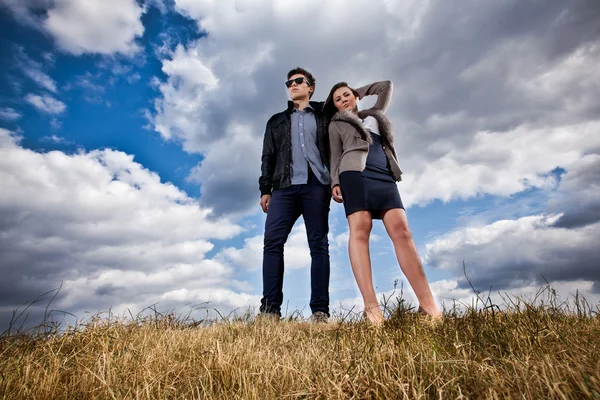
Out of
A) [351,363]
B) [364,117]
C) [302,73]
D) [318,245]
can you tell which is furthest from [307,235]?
[351,363]

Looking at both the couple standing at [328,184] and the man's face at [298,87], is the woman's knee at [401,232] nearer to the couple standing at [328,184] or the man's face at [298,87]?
the couple standing at [328,184]

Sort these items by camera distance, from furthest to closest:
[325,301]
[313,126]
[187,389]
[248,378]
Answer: [313,126]
[325,301]
[187,389]
[248,378]

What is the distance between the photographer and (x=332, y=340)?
2.99 metres

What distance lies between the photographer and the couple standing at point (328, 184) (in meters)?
4.37

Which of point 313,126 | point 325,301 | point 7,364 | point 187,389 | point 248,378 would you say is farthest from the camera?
point 313,126

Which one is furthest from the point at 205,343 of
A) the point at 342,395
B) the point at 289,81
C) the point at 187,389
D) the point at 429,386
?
the point at 289,81

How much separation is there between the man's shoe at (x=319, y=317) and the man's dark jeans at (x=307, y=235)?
0.47 ft

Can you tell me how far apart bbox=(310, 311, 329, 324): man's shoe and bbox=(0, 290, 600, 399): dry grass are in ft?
4.89

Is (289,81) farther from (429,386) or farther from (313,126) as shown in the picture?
(429,386)

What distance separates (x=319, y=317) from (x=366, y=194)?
1702mm

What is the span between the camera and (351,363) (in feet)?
6.53

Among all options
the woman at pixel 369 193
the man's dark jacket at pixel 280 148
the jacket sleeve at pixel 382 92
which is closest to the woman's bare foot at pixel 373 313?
the woman at pixel 369 193

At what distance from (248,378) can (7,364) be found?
1.94 metres

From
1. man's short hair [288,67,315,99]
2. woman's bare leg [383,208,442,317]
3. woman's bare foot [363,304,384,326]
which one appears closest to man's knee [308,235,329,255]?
woman's bare leg [383,208,442,317]
